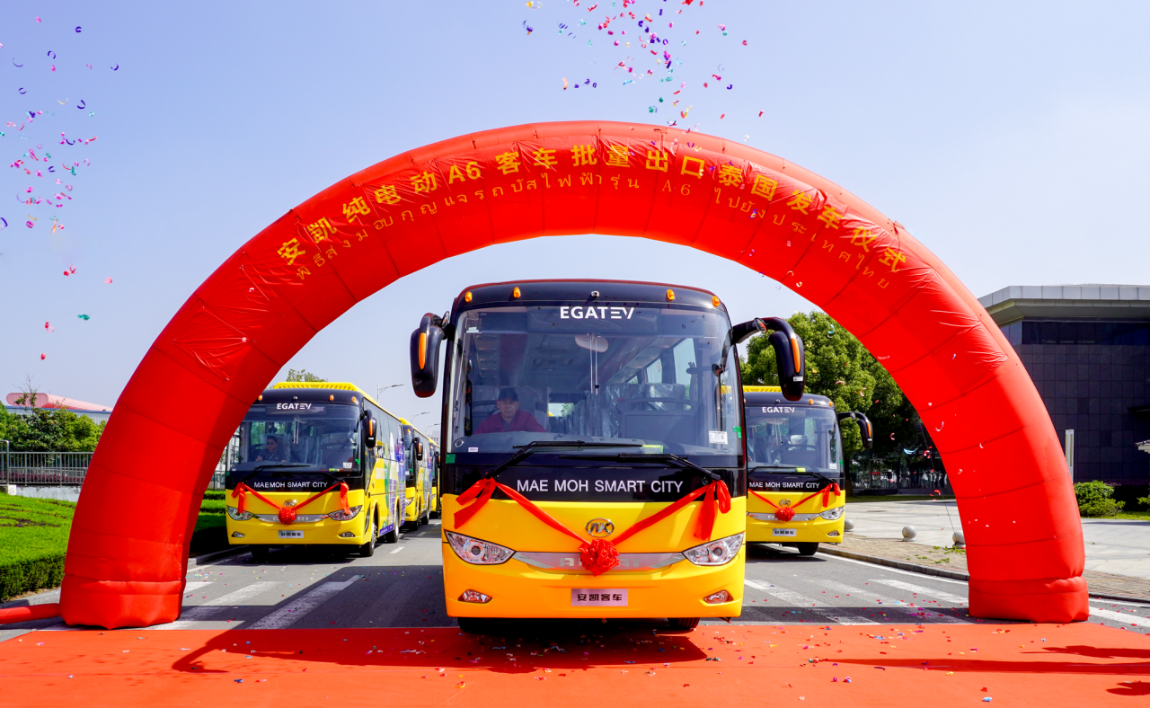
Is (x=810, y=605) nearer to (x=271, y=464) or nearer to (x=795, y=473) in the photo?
(x=795, y=473)

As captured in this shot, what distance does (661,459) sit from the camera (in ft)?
24.0

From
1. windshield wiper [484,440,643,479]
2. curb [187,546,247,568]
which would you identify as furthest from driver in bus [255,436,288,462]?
windshield wiper [484,440,643,479]

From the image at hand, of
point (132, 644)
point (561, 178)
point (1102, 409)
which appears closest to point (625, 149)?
point (561, 178)

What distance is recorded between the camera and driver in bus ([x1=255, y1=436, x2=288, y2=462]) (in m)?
15.7

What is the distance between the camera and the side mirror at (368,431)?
1628 centimetres

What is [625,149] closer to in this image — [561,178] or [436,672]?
[561,178]

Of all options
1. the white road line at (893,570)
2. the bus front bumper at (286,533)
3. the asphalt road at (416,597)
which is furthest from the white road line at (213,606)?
the white road line at (893,570)

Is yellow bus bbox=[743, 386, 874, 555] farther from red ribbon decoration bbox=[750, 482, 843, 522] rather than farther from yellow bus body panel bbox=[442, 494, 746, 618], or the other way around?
yellow bus body panel bbox=[442, 494, 746, 618]

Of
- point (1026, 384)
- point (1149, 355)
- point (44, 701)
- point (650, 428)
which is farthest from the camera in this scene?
point (1149, 355)

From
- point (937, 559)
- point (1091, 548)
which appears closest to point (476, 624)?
point (937, 559)

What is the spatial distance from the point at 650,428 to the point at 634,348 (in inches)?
29.0

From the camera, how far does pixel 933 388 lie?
10000 mm

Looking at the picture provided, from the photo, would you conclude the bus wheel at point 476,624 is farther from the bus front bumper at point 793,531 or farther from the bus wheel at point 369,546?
the bus wheel at point 369,546

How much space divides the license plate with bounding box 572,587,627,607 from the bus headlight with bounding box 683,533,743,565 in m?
0.63
